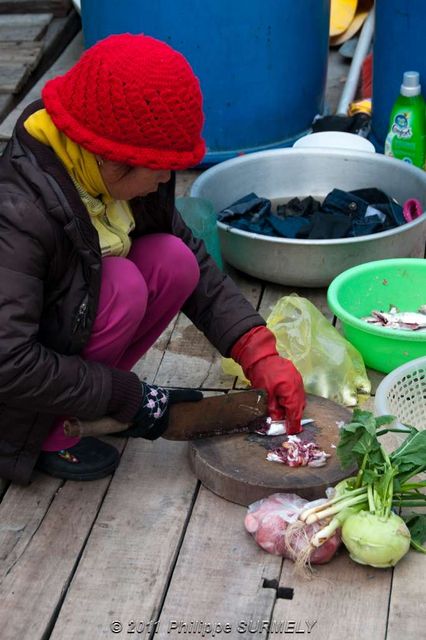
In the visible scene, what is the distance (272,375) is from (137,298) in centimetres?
38

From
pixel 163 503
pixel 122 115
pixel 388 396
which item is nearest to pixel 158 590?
pixel 163 503

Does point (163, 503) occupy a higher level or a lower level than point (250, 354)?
lower

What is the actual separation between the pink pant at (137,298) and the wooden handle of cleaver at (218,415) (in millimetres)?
202

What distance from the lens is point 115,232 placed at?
7.86 feet

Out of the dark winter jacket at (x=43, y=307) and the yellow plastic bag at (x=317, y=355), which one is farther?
the yellow plastic bag at (x=317, y=355)

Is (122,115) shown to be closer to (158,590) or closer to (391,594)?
(158,590)

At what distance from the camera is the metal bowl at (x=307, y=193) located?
3.20 metres

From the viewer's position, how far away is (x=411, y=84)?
12.6ft

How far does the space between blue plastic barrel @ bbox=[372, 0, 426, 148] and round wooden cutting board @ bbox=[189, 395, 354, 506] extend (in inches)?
70.8

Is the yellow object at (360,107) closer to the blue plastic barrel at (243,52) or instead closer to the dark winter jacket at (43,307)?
the blue plastic barrel at (243,52)

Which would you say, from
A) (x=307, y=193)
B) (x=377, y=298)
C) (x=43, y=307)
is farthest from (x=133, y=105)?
(x=307, y=193)

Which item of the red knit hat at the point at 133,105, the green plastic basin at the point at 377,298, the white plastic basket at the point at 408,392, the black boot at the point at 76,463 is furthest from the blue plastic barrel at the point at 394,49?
the black boot at the point at 76,463

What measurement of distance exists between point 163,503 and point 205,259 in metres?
0.63

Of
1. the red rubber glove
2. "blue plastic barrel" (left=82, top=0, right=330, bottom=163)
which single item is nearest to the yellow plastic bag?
the red rubber glove
